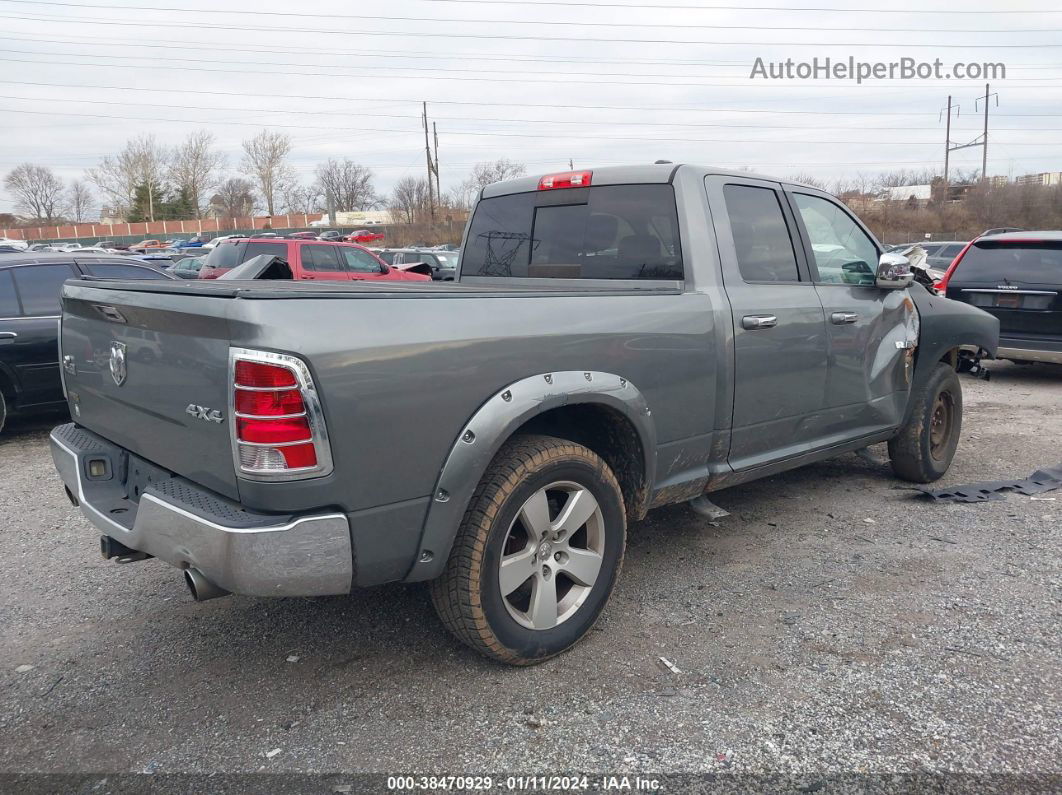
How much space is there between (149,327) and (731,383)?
242cm

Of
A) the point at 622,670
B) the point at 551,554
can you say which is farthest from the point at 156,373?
the point at 622,670

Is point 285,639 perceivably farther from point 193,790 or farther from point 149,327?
point 149,327

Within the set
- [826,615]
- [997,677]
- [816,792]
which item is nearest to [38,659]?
[816,792]

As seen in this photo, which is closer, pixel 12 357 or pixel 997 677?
pixel 997 677

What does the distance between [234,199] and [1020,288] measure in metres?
86.5

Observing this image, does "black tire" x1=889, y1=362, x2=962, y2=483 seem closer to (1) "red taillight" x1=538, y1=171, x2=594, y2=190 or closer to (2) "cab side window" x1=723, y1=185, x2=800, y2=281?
(2) "cab side window" x1=723, y1=185, x2=800, y2=281

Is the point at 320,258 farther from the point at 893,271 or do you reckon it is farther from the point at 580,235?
the point at 893,271

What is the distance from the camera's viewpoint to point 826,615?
346 centimetres

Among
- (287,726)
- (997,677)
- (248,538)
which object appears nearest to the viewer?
(248,538)

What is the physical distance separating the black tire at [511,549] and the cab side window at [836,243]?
6.93 ft

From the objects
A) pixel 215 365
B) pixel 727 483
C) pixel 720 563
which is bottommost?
pixel 720 563

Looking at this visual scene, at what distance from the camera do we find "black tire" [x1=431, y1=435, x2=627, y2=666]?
2.76 meters

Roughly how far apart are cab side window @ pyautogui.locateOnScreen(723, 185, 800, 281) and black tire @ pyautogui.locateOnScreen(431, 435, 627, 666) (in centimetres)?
145

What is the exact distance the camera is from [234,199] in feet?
278
